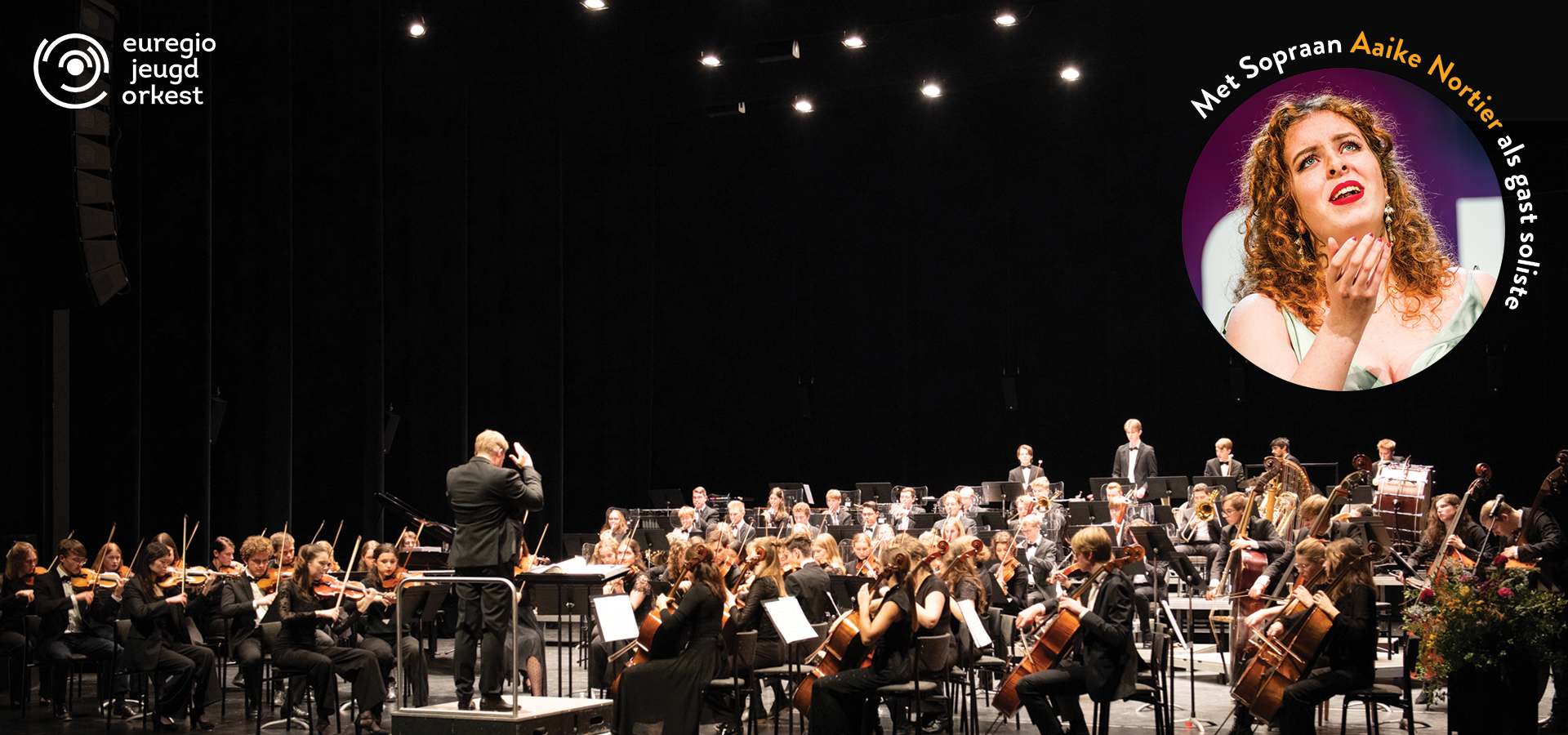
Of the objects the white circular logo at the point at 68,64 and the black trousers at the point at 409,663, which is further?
the white circular logo at the point at 68,64

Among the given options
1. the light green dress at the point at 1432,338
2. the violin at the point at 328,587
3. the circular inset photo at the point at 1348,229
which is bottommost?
→ the violin at the point at 328,587

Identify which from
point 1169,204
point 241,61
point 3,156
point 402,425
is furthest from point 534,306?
point 1169,204

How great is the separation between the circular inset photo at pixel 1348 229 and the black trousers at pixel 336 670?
10.3m

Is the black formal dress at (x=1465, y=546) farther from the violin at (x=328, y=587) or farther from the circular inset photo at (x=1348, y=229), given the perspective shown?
the violin at (x=328, y=587)

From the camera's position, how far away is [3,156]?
10469 millimetres

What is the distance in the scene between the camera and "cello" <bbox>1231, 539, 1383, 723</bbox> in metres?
6.54

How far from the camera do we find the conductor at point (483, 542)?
689 cm

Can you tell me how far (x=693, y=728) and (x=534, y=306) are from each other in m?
9.48

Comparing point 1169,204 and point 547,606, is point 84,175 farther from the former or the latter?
point 1169,204

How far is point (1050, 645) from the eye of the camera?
6980 millimetres

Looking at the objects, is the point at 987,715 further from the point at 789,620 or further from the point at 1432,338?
the point at 1432,338

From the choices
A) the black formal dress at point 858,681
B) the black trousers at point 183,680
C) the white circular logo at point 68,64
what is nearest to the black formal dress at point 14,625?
the black trousers at point 183,680

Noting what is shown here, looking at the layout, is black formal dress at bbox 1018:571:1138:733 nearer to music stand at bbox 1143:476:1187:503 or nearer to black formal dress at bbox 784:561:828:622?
black formal dress at bbox 784:561:828:622

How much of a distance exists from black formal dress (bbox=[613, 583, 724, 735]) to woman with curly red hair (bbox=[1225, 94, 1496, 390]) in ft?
30.2
